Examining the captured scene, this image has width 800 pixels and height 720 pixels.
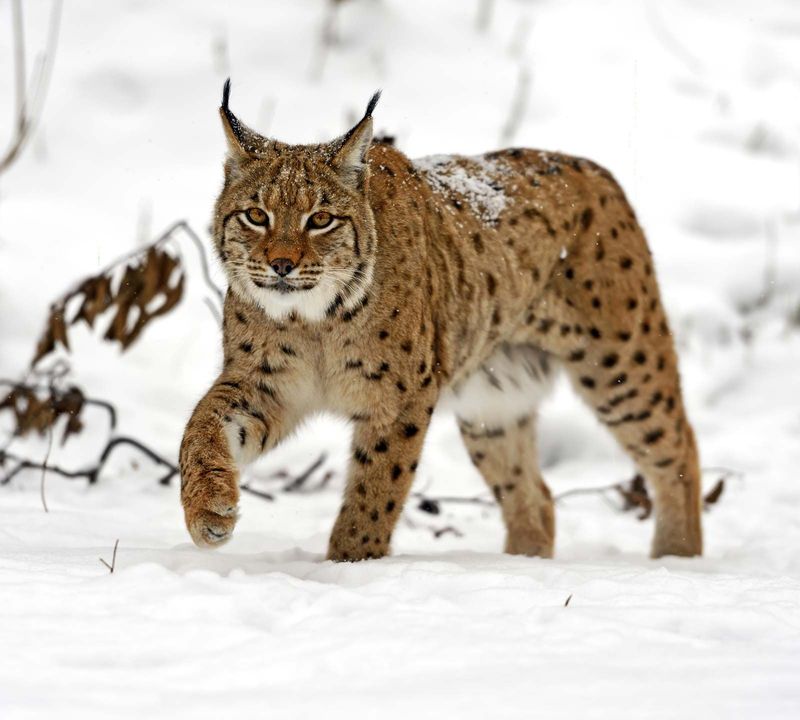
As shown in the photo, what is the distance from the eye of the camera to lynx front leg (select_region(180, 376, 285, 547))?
149 inches

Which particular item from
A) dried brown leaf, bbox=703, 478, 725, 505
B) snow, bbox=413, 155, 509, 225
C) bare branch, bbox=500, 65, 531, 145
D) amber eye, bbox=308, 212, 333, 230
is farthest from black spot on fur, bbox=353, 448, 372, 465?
bare branch, bbox=500, 65, 531, 145

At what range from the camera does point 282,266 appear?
3984 millimetres

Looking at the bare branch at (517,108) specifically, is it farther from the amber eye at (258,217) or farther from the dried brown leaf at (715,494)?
the amber eye at (258,217)

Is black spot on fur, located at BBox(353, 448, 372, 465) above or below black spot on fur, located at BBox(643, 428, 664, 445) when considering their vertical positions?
below

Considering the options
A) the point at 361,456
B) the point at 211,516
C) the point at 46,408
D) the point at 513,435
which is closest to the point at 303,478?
the point at 513,435

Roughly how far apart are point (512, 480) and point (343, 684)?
3142 mm

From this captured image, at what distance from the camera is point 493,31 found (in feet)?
35.1

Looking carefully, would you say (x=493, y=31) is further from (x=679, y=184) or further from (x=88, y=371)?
(x=88, y=371)

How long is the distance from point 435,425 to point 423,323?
10.5 ft

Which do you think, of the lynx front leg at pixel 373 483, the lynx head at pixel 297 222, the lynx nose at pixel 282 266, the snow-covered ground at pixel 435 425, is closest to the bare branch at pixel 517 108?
the snow-covered ground at pixel 435 425

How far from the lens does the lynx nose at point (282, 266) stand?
3.99 meters

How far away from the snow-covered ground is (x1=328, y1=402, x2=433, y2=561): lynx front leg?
6.2 inches

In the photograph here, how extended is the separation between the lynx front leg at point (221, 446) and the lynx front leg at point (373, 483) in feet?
1.01

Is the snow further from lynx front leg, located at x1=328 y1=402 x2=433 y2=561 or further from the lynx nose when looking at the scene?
the lynx nose
